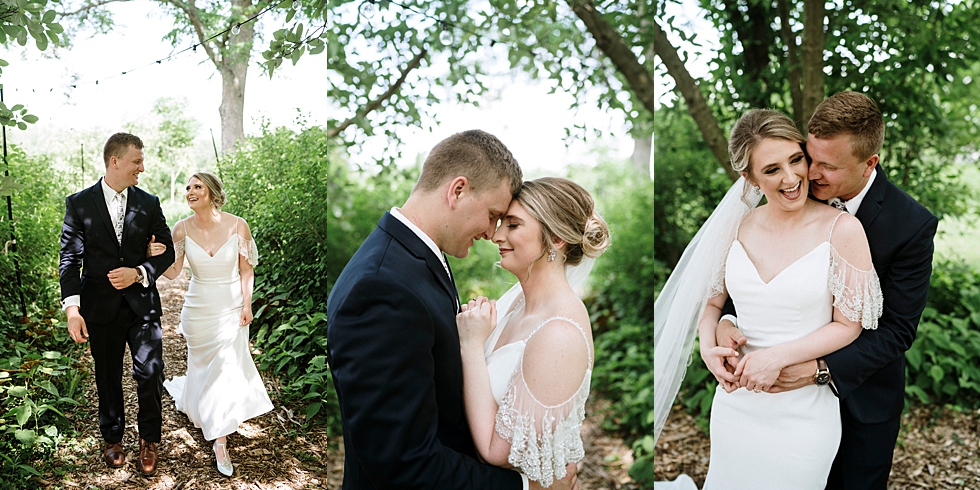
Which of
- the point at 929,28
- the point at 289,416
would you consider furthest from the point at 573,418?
the point at 929,28

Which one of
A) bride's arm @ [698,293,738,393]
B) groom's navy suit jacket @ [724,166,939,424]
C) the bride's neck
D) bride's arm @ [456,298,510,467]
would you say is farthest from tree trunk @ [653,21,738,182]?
bride's arm @ [456,298,510,467]

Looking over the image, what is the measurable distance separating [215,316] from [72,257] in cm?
64

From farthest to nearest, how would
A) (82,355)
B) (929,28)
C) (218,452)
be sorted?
(929,28), (218,452), (82,355)

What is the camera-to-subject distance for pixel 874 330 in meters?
2.56

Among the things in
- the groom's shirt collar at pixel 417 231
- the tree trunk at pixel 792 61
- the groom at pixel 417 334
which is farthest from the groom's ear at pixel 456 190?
the tree trunk at pixel 792 61

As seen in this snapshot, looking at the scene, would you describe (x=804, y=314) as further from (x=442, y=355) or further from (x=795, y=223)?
(x=442, y=355)

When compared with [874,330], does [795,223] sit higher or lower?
higher

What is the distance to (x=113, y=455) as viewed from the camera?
3027mm

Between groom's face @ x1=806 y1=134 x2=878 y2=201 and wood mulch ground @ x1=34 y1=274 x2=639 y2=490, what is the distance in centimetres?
256

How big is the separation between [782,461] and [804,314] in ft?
1.98

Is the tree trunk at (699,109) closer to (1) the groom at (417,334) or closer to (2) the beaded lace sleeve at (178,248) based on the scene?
(1) the groom at (417,334)

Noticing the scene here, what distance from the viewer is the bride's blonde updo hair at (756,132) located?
2518 millimetres

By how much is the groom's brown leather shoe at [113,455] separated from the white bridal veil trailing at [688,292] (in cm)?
253

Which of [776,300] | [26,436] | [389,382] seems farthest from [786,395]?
[26,436]
